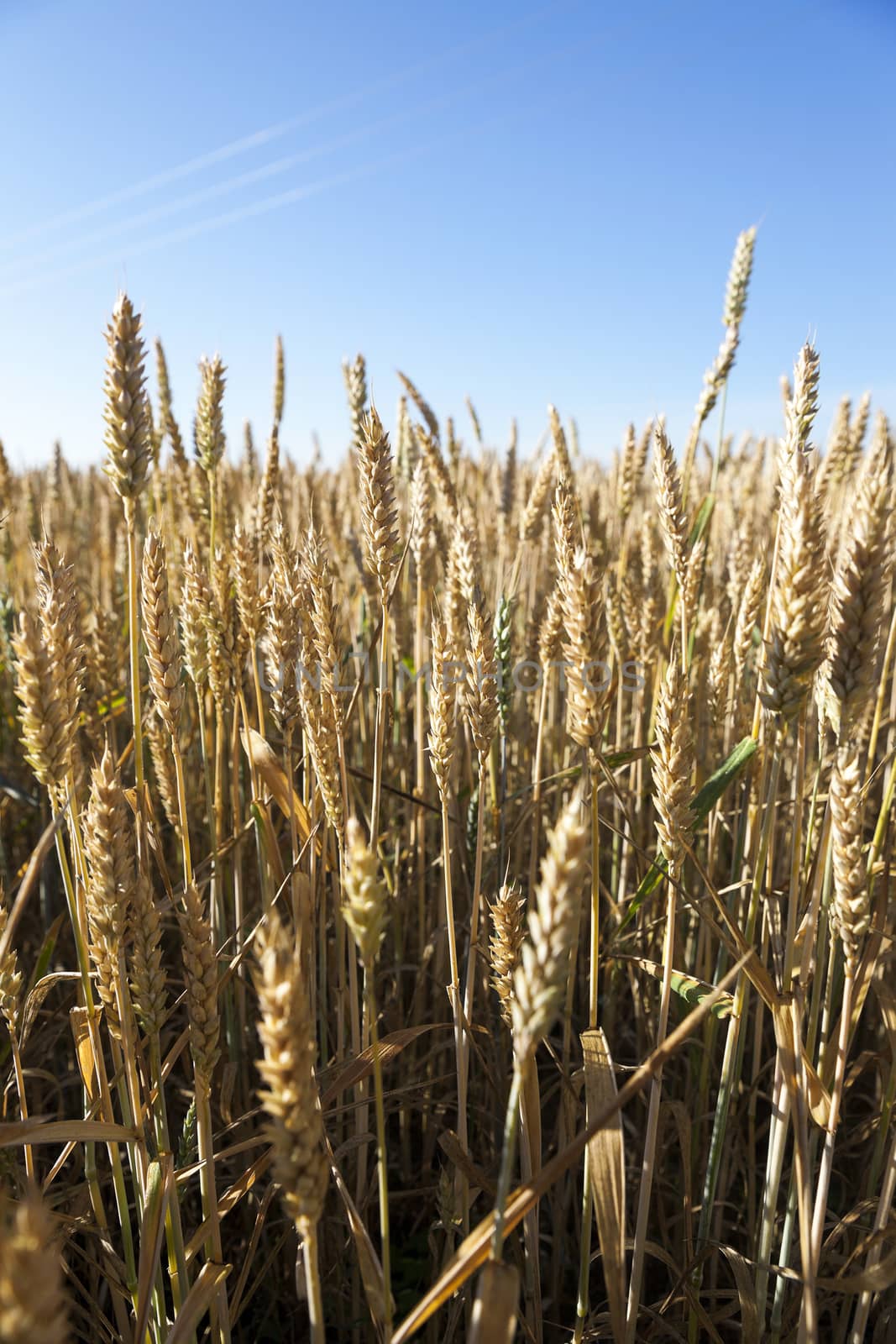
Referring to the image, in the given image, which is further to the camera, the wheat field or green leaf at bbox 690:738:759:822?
green leaf at bbox 690:738:759:822

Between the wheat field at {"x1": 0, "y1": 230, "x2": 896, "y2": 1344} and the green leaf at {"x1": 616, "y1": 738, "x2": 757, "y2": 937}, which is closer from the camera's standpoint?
the wheat field at {"x1": 0, "y1": 230, "x2": 896, "y2": 1344}

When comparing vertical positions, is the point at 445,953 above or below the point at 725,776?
below

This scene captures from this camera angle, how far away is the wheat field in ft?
2.89

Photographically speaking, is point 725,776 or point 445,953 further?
point 445,953

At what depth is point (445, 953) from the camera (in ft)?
6.04

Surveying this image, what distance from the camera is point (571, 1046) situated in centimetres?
188

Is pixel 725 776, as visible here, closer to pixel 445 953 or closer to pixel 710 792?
pixel 710 792

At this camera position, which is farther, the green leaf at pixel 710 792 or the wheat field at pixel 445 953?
the green leaf at pixel 710 792

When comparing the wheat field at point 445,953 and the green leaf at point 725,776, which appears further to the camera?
the green leaf at point 725,776

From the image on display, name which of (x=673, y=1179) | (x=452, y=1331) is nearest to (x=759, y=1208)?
(x=673, y=1179)

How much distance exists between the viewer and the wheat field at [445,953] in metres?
0.88

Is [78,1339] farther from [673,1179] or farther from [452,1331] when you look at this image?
[673,1179]

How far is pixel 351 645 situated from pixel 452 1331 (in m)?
1.72

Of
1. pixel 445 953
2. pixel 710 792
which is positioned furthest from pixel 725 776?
pixel 445 953
